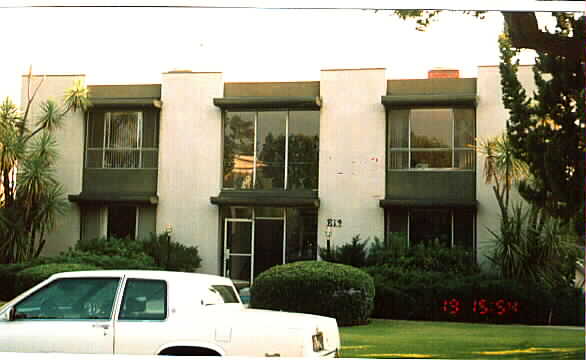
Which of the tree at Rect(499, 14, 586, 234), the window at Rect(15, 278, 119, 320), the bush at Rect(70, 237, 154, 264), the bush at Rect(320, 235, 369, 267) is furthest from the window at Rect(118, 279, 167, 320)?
the tree at Rect(499, 14, 586, 234)

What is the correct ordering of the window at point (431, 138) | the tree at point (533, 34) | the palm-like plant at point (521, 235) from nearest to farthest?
the tree at point (533, 34), the palm-like plant at point (521, 235), the window at point (431, 138)

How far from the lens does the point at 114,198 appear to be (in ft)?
20.5

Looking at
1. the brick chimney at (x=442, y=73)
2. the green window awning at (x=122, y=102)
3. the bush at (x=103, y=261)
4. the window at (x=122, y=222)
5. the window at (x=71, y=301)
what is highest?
the brick chimney at (x=442, y=73)

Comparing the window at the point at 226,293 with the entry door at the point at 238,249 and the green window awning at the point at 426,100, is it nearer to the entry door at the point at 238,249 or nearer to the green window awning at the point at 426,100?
the entry door at the point at 238,249

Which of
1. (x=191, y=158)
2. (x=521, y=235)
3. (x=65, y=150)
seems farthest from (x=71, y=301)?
(x=521, y=235)

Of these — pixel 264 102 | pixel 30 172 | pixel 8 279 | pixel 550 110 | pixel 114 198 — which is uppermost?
pixel 264 102

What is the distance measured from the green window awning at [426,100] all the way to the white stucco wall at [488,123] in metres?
0.16

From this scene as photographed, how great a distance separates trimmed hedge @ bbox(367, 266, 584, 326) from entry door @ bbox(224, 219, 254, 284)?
3.54 ft

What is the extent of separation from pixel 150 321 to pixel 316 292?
1.40 metres

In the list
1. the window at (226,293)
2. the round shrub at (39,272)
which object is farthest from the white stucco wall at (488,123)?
the round shrub at (39,272)

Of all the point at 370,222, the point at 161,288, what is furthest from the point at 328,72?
the point at 161,288

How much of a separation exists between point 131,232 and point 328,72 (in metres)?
2.25

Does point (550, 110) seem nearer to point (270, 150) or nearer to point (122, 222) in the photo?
point (270, 150)

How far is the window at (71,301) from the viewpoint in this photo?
18.7ft
